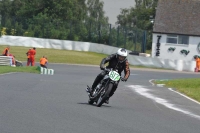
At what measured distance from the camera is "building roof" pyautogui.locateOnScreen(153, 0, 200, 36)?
198 feet

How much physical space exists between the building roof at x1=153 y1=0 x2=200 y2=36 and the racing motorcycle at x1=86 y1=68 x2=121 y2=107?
45.9 metres

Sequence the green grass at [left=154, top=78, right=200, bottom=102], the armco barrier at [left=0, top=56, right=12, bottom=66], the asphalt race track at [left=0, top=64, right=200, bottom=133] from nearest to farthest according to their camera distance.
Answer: the asphalt race track at [left=0, top=64, right=200, bottom=133] < the green grass at [left=154, top=78, right=200, bottom=102] < the armco barrier at [left=0, top=56, right=12, bottom=66]

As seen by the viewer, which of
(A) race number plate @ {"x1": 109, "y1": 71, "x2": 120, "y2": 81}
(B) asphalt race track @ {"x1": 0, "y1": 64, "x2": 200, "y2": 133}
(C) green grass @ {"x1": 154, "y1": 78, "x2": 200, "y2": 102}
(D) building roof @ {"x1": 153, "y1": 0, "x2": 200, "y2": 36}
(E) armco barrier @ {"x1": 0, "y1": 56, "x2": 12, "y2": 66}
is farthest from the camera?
(D) building roof @ {"x1": 153, "y1": 0, "x2": 200, "y2": 36}

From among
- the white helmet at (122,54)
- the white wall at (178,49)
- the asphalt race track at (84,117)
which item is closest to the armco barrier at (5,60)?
the asphalt race track at (84,117)

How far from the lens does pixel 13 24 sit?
64.8 m

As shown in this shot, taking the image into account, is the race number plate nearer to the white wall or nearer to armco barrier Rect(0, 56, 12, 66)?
armco barrier Rect(0, 56, 12, 66)

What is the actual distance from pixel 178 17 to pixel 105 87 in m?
47.2

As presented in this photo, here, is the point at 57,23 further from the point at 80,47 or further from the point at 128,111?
the point at 128,111

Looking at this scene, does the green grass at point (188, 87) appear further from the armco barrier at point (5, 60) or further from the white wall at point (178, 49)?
the white wall at point (178, 49)

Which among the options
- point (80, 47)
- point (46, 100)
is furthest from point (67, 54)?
point (46, 100)

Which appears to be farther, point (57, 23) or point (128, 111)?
point (57, 23)

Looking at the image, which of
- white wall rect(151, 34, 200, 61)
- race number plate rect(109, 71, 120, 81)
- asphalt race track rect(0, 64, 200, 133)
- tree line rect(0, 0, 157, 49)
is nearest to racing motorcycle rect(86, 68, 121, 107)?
race number plate rect(109, 71, 120, 81)

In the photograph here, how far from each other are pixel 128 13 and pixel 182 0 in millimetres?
39889

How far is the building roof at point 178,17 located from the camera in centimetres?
6028
